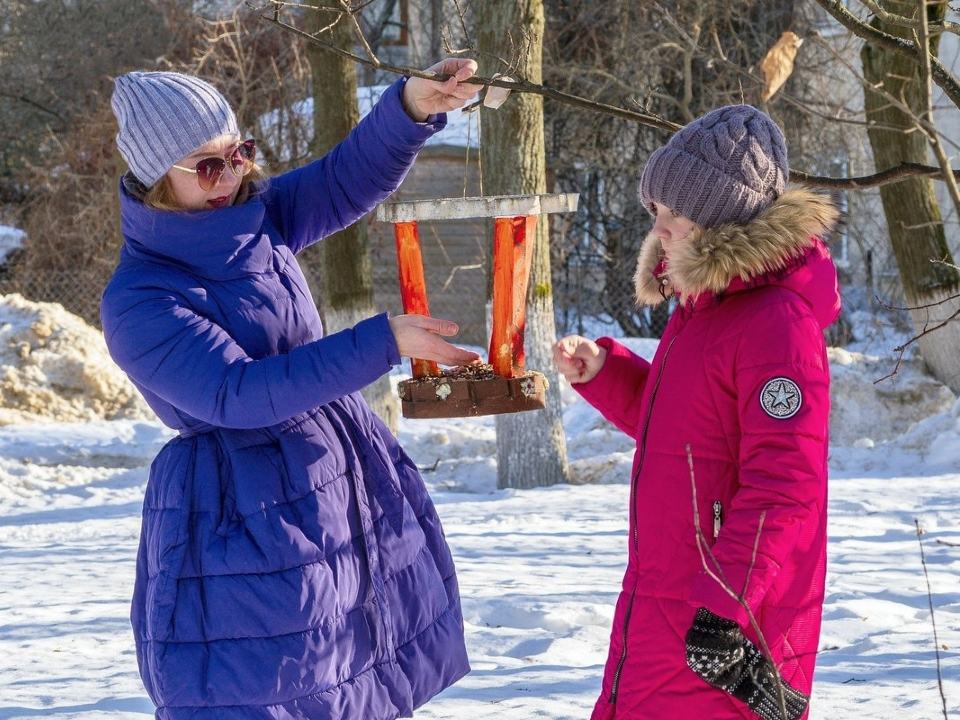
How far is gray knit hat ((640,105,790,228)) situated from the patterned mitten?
814mm

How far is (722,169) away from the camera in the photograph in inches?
85.7

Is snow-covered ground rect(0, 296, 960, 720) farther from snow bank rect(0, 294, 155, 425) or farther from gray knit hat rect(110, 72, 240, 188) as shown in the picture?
gray knit hat rect(110, 72, 240, 188)

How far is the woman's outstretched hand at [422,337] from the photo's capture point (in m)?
2.20

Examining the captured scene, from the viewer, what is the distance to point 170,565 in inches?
87.0

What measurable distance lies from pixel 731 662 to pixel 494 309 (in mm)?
1168

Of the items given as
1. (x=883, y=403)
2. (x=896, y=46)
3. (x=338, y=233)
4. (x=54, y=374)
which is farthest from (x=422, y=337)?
(x=54, y=374)

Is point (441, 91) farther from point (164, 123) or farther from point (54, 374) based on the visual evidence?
point (54, 374)

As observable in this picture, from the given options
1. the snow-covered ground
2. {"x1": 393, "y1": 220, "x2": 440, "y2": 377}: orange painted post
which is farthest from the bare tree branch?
{"x1": 393, "y1": 220, "x2": 440, "y2": 377}: orange painted post

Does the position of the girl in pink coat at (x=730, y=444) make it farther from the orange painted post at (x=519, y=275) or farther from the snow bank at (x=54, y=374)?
the snow bank at (x=54, y=374)

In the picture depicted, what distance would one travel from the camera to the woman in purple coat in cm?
219

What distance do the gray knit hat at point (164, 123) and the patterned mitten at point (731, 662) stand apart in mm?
1442

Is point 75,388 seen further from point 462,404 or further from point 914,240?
point 462,404

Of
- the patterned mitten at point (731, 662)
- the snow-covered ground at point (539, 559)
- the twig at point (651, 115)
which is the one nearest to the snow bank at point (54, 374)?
the snow-covered ground at point (539, 559)

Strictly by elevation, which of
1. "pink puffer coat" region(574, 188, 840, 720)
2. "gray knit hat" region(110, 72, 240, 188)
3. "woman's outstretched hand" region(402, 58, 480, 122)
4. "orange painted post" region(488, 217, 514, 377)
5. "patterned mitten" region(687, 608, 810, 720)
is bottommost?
"patterned mitten" region(687, 608, 810, 720)
